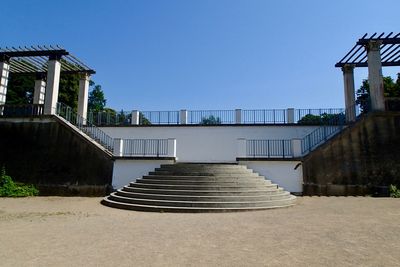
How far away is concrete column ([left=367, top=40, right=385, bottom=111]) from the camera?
50.8 ft

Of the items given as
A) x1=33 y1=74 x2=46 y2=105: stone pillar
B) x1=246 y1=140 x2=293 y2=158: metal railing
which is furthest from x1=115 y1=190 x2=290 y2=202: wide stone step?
x1=33 y1=74 x2=46 y2=105: stone pillar

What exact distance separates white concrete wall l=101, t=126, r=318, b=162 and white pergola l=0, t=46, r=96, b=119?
4855 mm

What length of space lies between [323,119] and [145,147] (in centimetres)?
1134

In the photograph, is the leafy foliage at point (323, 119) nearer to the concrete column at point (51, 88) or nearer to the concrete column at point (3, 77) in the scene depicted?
the concrete column at point (51, 88)

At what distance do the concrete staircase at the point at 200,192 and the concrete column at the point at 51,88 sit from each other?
24.3 ft

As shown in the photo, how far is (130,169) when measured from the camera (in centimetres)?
1557

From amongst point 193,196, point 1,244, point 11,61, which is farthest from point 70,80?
point 1,244

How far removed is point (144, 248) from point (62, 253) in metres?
1.42

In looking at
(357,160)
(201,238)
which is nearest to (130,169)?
(201,238)

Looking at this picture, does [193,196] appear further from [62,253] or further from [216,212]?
[62,253]

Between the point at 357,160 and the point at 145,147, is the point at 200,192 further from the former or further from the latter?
the point at 357,160

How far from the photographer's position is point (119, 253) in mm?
5266

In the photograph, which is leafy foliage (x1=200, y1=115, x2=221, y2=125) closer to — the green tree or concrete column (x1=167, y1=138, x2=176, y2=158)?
concrete column (x1=167, y1=138, x2=176, y2=158)

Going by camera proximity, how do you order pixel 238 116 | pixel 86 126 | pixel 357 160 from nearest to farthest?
pixel 357 160 < pixel 86 126 < pixel 238 116
